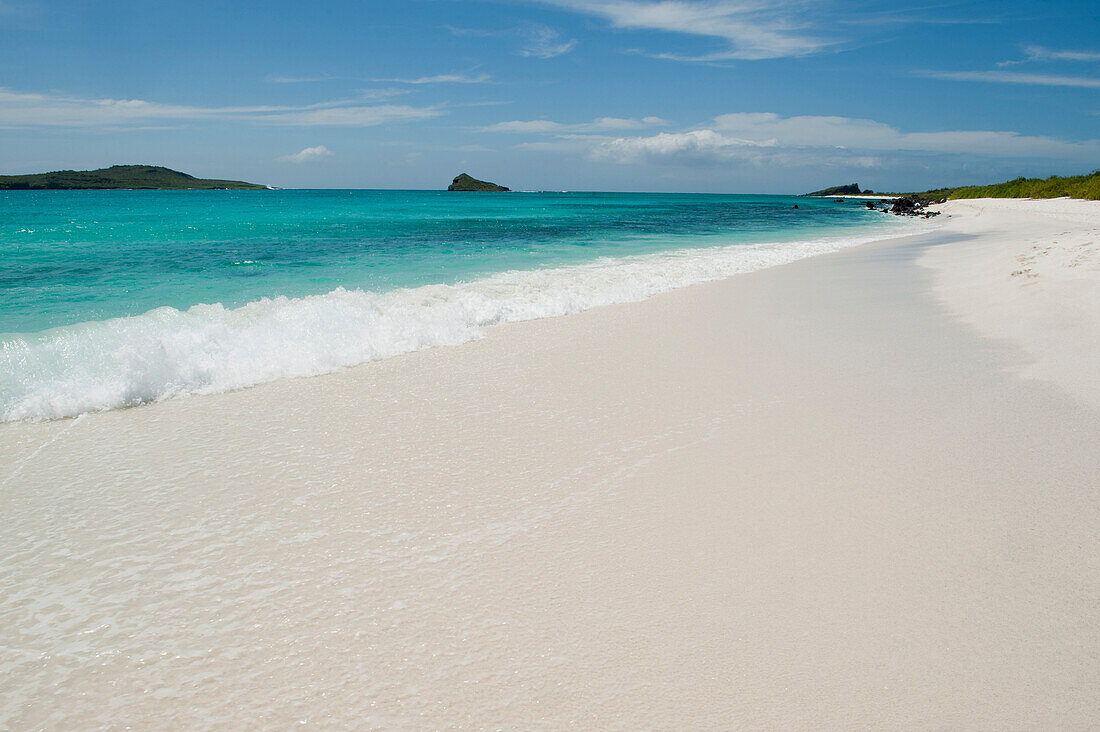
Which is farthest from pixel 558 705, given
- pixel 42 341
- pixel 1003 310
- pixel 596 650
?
pixel 1003 310

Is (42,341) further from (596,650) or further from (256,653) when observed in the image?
(596,650)

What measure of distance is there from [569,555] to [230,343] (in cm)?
549

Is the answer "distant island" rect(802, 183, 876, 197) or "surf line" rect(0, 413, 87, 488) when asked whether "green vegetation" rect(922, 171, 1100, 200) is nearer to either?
"surf line" rect(0, 413, 87, 488)

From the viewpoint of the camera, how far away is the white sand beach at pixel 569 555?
2.20 m

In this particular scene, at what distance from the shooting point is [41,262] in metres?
17.5

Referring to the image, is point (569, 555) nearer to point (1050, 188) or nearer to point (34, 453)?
point (34, 453)

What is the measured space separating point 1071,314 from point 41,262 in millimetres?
24274

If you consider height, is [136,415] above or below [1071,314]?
below

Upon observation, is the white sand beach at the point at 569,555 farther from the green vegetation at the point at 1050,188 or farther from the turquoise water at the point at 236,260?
the green vegetation at the point at 1050,188

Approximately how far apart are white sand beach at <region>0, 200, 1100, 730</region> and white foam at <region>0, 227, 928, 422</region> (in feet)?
1.59

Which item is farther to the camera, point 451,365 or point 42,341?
point 42,341

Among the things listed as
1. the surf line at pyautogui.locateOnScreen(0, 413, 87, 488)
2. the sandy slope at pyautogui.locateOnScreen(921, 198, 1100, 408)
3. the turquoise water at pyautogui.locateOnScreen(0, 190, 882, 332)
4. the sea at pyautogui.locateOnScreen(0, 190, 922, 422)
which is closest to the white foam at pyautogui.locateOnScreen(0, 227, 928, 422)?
the sea at pyautogui.locateOnScreen(0, 190, 922, 422)

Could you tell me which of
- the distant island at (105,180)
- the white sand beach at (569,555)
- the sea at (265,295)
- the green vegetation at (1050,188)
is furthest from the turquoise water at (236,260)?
the distant island at (105,180)

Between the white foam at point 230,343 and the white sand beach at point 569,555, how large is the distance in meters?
0.49
